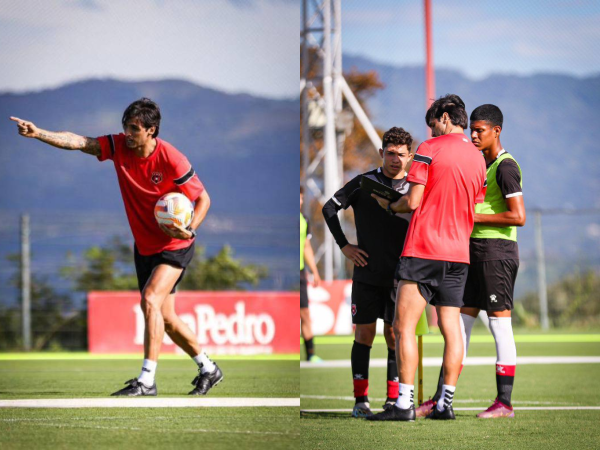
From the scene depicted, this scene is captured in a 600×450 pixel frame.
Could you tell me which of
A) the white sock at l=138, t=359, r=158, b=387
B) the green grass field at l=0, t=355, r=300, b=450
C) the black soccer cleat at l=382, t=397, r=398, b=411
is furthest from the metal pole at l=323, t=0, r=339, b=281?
the black soccer cleat at l=382, t=397, r=398, b=411

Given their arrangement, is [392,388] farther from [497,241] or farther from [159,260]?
[159,260]

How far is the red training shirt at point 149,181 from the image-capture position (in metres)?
6.31

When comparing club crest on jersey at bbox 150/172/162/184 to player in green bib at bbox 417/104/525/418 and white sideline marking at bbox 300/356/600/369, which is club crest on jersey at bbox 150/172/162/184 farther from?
white sideline marking at bbox 300/356/600/369

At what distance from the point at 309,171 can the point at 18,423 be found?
46.0 ft

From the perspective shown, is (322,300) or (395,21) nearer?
(322,300)

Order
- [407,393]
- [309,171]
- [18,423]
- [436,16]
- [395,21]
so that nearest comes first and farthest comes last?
[18,423]
[407,393]
[309,171]
[395,21]
[436,16]

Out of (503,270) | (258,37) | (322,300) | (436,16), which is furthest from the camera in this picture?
(436,16)

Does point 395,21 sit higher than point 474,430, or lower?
higher

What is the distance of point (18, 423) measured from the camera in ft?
15.1

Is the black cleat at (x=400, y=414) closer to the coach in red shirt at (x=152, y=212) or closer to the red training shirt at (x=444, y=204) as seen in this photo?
the red training shirt at (x=444, y=204)

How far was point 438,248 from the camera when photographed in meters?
5.11

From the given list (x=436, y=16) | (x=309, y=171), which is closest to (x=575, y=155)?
(x=436, y=16)

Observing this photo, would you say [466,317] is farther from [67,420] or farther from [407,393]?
[67,420]

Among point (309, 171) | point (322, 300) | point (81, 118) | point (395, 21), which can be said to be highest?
point (395, 21)
